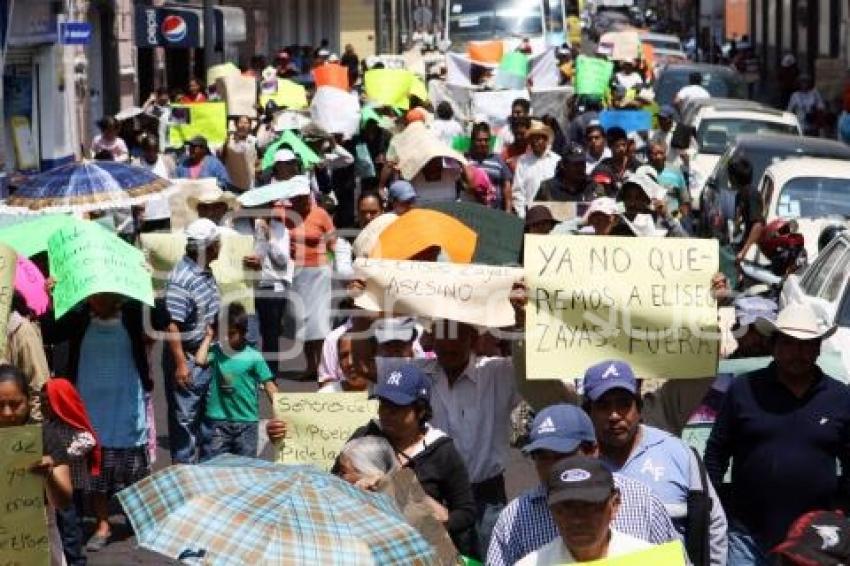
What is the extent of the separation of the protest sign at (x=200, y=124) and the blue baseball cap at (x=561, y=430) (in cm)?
1625

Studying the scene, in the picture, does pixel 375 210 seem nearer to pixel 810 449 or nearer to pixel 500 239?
pixel 500 239

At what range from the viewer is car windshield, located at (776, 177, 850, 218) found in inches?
680

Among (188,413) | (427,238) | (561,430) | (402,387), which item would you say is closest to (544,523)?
(561,430)

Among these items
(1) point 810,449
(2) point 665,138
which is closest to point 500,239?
(1) point 810,449

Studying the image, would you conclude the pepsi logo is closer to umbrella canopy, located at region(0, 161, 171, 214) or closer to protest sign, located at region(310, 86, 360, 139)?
protest sign, located at region(310, 86, 360, 139)

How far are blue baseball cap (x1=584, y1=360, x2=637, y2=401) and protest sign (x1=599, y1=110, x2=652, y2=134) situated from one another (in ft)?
51.5

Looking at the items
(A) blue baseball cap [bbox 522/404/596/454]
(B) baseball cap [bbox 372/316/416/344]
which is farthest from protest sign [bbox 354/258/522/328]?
(A) blue baseball cap [bbox 522/404/596/454]

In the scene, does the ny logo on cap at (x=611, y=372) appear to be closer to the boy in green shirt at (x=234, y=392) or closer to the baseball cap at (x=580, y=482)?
the baseball cap at (x=580, y=482)

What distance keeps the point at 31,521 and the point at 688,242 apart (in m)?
2.61

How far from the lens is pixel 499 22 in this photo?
3897 cm

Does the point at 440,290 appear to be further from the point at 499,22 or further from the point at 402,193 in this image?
the point at 499,22

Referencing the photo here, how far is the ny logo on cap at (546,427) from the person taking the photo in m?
6.33

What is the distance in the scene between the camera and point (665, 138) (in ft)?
77.2

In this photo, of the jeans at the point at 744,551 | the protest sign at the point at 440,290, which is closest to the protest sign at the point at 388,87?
the protest sign at the point at 440,290
